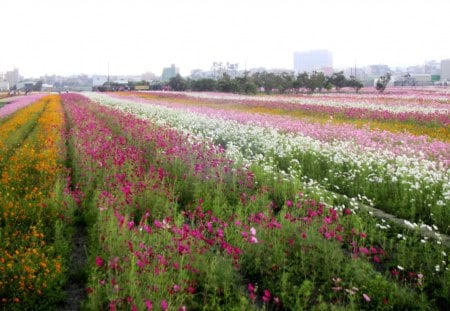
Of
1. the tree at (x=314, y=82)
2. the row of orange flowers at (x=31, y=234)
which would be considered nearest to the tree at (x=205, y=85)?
the tree at (x=314, y=82)

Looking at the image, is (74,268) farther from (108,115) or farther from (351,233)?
(108,115)

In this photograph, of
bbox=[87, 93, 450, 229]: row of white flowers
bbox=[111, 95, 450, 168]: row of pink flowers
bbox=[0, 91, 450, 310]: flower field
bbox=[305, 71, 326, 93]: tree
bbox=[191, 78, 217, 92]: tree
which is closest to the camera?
bbox=[0, 91, 450, 310]: flower field

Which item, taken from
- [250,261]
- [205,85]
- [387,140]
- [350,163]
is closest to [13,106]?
[387,140]

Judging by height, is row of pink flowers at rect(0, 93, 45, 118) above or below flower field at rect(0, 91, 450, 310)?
above

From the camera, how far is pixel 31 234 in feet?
17.3

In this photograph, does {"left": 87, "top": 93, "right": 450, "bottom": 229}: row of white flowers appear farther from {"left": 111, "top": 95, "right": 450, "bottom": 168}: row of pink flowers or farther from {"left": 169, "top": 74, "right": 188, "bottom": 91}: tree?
{"left": 169, "top": 74, "right": 188, "bottom": 91}: tree

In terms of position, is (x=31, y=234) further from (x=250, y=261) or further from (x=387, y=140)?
(x=387, y=140)

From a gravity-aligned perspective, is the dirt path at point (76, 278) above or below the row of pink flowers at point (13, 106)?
below

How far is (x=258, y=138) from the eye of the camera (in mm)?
11789

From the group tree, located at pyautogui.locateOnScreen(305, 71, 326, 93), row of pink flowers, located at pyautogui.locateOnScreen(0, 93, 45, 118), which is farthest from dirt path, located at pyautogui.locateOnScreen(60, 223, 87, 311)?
tree, located at pyautogui.locateOnScreen(305, 71, 326, 93)

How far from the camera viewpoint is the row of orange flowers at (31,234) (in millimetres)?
4168

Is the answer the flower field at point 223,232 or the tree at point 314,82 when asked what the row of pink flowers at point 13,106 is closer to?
the flower field at point 223,232

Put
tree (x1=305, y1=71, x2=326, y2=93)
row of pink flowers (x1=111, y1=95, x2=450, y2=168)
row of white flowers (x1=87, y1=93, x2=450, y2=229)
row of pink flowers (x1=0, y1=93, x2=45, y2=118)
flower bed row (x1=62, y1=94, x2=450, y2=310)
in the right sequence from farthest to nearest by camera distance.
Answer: tree (x1=305, y1=71, x2=326, y2=93) → row of pink flowers (x1=0, y1=93, x2=45, y2=118) → row of pink flowers (x1=111, y1=95, x2=450, y2=168) → row of white flowers (x1=87, y1=93, x2=450, y2=229) → flower bed row (x1=62, y1=94, x2=450, y2=310)

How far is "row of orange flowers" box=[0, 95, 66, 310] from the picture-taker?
417 centimetres
